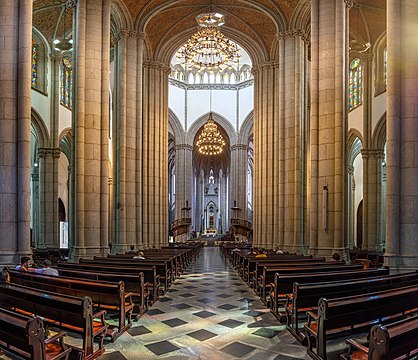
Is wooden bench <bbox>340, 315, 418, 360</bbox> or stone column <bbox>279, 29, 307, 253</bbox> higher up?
stone column <bbox>279, 29, 307, 253</bbox>

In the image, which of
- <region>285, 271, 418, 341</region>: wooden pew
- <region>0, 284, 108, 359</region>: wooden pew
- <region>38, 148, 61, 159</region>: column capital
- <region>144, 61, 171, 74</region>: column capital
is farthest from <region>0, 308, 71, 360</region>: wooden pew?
→ <region>144, 61, 171, 74</region>: column capital

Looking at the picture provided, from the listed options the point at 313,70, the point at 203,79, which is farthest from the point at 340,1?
the point at 203,79

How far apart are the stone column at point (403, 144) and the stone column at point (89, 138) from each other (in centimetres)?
1027

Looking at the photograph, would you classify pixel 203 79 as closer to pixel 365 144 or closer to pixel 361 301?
pixel 365 144

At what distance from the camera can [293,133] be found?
72.6ft

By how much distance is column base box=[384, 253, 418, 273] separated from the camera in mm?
10438

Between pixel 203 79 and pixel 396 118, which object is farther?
pixel 203 79

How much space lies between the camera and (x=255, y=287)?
11875mm

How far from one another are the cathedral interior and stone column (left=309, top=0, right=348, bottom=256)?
47mm

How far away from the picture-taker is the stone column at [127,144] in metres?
21.3

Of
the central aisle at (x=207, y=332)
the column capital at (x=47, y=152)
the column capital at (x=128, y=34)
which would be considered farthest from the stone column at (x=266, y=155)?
the central aisle at (x=207, y=332)

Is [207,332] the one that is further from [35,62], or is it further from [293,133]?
[35,62]

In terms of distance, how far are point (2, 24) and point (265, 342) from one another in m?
10.4

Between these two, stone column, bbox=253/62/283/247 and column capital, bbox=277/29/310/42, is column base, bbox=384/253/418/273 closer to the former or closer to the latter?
stone column, bbox=253/62/283/247
